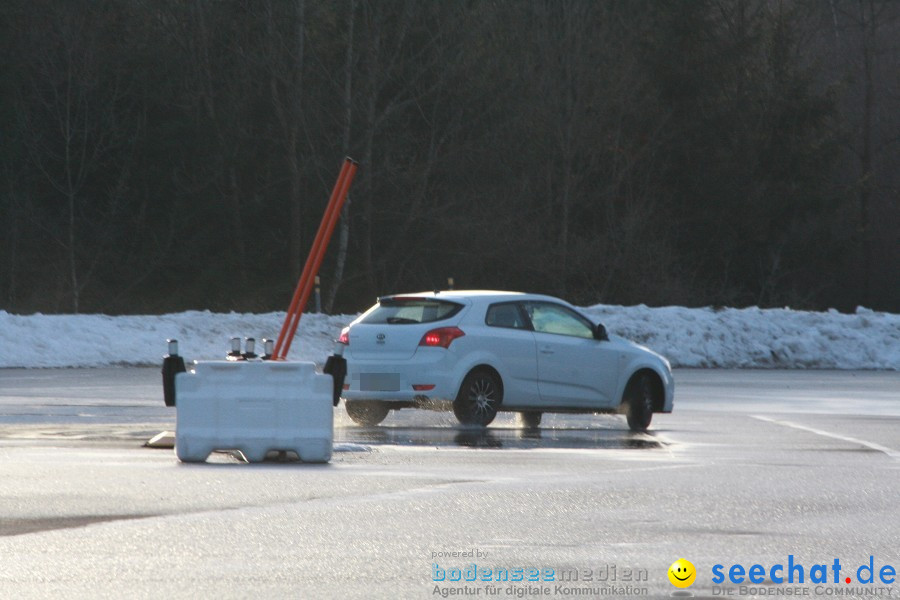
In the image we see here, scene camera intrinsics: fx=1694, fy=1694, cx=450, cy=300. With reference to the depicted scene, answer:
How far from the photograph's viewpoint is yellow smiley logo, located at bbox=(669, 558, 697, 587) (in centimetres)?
812

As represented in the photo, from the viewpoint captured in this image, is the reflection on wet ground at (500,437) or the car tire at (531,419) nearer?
the reflection on wet ground at (500,437)

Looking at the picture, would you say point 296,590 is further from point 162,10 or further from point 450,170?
point 162,10

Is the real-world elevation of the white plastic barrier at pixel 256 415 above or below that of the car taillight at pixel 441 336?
below

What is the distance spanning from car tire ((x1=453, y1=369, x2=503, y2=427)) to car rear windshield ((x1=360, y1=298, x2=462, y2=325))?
0.77 m

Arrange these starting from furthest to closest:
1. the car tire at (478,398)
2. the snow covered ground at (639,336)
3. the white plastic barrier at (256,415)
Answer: the snow covered ground at (639,336) < the car tire at (478,398) < the white plastic barrier at (256,415)

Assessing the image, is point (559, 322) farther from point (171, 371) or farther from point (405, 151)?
point (405, 151)

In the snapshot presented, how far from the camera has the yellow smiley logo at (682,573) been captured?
8.12 m

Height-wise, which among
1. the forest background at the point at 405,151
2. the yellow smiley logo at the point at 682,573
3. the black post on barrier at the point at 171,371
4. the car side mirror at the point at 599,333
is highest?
the forest background at the point at 405,151

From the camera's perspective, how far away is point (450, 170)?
5362 centimetres

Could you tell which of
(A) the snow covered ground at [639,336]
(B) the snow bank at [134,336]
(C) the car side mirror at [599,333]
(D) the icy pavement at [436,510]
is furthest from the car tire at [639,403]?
(A) the snow covered ground at [639,336]

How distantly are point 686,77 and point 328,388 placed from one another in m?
47.7

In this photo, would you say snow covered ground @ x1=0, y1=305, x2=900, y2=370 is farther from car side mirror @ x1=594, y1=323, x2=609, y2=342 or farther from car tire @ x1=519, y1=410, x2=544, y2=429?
car side mirror @ x1=594, y1=323, x2=609, y2=342

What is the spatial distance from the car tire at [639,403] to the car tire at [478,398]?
1695 mm

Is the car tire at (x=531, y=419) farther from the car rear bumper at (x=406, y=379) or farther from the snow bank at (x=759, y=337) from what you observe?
the snow bank at (x=759, y=337)
